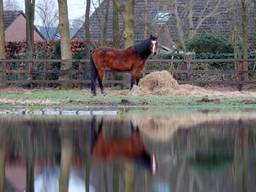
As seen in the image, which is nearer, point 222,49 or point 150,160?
point 150,160

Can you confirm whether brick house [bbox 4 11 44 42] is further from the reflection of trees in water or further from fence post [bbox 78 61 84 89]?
the reflection of trees in water

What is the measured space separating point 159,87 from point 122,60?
1.89 m

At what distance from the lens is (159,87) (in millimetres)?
28891

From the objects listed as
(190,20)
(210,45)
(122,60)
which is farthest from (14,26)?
(122,60)

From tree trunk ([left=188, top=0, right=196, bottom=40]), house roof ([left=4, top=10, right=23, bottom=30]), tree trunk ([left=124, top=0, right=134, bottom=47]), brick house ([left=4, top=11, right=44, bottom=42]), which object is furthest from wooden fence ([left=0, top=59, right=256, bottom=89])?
brick house ([left=4, top=11, right=44, bottom=42])

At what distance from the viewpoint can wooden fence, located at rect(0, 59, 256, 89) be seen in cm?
3325

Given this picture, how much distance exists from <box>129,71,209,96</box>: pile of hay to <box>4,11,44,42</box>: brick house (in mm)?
44225

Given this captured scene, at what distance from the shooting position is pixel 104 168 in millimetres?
11023

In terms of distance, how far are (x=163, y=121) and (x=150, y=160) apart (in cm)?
730

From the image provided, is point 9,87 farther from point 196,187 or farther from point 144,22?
point 196,187

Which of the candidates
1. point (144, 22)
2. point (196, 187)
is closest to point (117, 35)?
point (144, 22)

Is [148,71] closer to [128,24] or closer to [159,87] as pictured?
[128,24]

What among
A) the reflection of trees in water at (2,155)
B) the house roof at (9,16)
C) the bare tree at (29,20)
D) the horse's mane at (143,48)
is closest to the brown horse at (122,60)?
the horse's mane at (143,48)

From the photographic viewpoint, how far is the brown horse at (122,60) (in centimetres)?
2894
